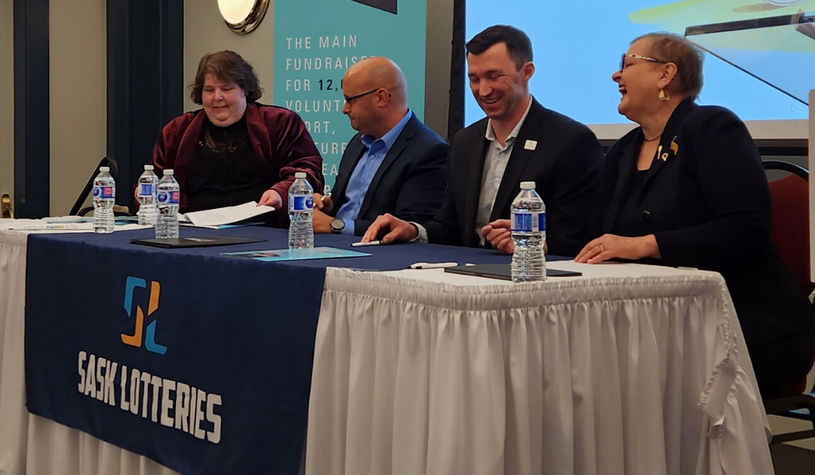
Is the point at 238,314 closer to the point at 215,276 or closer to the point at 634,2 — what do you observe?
the point at 215,276

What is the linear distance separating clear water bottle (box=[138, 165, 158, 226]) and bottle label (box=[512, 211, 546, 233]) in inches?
69.8

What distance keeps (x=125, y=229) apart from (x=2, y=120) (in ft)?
11.4

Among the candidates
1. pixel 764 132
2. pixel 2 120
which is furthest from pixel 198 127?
pixel 2 120

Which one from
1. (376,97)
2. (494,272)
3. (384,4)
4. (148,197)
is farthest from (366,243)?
(384,4)

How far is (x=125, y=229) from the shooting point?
2.90 meters

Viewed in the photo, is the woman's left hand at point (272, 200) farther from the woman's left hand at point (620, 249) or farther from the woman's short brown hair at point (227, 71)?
the woman's left hand at point (620, 249)

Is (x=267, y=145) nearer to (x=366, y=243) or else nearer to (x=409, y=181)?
(x=409, y=181)

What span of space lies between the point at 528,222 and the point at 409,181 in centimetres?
161

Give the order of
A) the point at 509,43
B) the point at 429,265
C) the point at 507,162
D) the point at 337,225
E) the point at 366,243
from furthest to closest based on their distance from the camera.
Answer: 1. the point at 337,225
2. the point at 509,43
3. the point at 507,162
4. the point at 366,243
5. the point at 429,265

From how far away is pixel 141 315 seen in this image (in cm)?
215

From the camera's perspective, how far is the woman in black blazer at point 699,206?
203cm

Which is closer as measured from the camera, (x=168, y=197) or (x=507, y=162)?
(x=168, y=197)

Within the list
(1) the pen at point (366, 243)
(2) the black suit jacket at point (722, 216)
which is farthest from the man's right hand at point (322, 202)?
(2) the black suit jacket at point (722, 216)

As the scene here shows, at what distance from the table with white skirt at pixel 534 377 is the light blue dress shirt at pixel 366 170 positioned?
1.61 m
